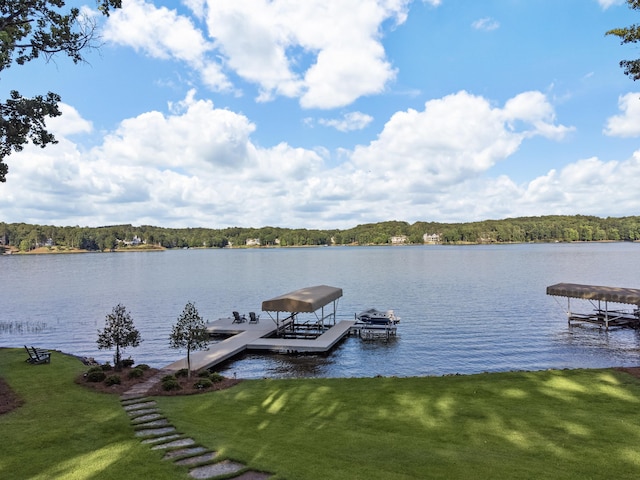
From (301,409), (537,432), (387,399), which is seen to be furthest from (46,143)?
(537,432)

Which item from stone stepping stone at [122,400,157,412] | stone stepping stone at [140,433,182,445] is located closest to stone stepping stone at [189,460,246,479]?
stone stepping stone at [140,433,182,445]

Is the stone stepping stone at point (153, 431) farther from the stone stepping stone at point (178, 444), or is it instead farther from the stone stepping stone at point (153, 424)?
the stone stepping stone at point (178, 444)

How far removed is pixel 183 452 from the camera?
11641mm

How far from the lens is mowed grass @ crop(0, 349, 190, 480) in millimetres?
10375

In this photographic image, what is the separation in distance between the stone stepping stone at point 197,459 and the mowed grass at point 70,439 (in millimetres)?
357

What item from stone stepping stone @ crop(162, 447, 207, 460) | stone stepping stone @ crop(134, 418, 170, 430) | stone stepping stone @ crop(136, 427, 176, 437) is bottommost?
stone stepping stone @ crop(134, 418, 170, 430)

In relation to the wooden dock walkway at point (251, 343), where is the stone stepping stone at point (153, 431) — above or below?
above

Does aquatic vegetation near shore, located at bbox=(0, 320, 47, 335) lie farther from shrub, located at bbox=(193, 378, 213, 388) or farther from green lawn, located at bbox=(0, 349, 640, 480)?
shrub, located at bbox=(193, 378, 213, 388)

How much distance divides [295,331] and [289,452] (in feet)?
99.4

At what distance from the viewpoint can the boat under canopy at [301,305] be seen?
34.2 meters

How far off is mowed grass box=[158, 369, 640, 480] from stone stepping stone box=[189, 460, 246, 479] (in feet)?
1.02

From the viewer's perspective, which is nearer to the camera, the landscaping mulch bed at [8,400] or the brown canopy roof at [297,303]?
the landscaping mulch bed at [8,400]

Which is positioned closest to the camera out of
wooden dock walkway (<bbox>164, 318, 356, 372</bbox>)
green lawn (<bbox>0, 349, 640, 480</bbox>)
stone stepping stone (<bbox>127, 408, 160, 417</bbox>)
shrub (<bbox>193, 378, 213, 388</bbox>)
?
green lawn (<bbox>0, 349, 640, 480</bbox>)

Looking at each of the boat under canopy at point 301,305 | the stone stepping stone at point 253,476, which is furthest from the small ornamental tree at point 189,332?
the stone stepping stone at point 253,476
